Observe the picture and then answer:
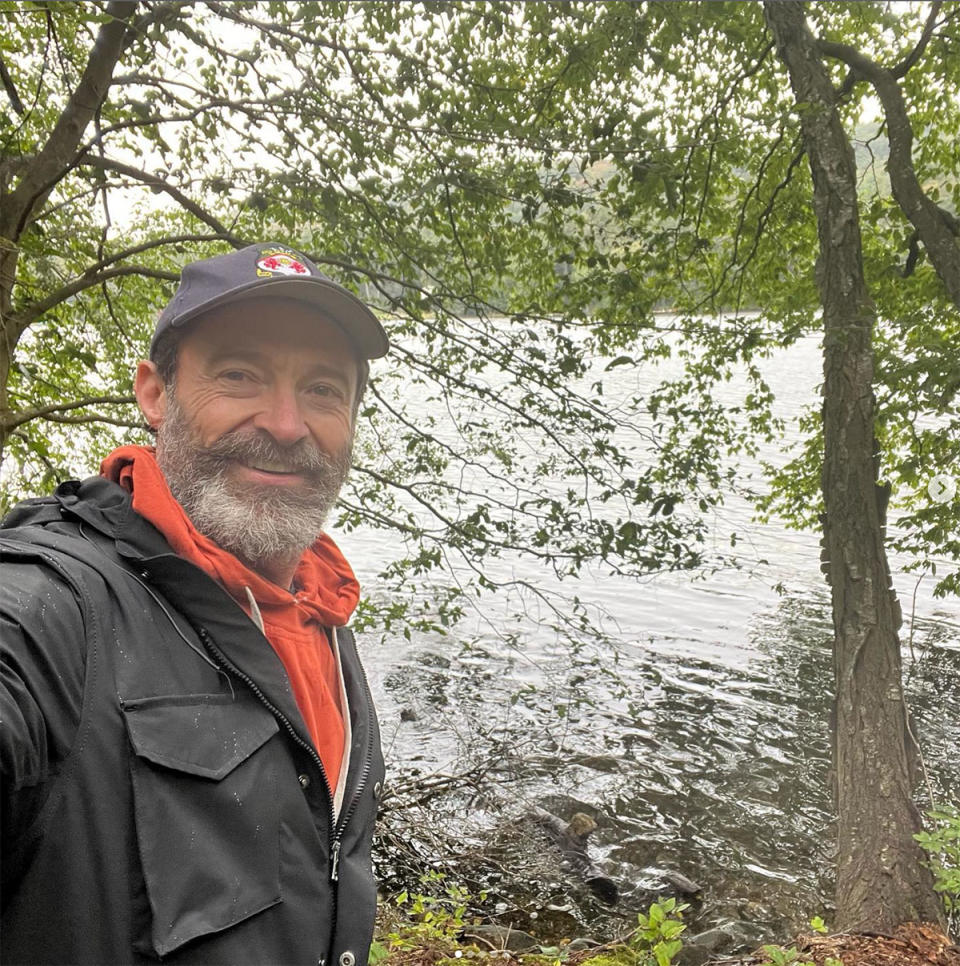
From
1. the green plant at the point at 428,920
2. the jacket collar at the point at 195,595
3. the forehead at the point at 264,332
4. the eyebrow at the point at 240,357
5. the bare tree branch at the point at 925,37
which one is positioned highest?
the bare tree branch at the point at 925,37

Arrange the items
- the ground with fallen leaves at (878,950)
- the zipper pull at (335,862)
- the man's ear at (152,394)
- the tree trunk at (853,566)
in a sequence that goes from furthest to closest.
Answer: the tree trunk at (853,566), the ground with fallen leaves at (878,950), the man's ear at (152,394), the zipper pull at (335,862)

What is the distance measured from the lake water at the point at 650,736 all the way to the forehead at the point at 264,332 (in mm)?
5295

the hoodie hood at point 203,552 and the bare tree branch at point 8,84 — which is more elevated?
the bare tree branch at point 8,84

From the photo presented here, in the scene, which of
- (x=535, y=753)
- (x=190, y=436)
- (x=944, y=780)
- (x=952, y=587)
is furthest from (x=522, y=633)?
(x=190, y=436)

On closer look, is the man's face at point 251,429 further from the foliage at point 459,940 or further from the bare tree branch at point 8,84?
the bare tree branch at point 8,84

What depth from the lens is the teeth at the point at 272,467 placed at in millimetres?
2073

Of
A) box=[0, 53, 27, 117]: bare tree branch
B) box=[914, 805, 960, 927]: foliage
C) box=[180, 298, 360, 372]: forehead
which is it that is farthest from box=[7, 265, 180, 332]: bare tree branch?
box=[914, 805, 960, 927]: foliage

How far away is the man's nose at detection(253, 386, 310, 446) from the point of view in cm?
207

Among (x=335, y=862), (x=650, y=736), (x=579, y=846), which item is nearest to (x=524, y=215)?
(x=335, y=862)

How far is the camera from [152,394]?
84.4 inches

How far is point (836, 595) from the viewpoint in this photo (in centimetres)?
651

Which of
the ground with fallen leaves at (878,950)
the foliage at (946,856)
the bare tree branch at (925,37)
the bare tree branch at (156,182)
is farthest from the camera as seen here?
the bare tree branch at (156,182)

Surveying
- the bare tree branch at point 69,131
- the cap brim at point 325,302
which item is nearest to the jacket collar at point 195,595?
the cap brim at point 325,302

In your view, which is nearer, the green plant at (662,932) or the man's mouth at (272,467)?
the man's mouth at (272,467)
